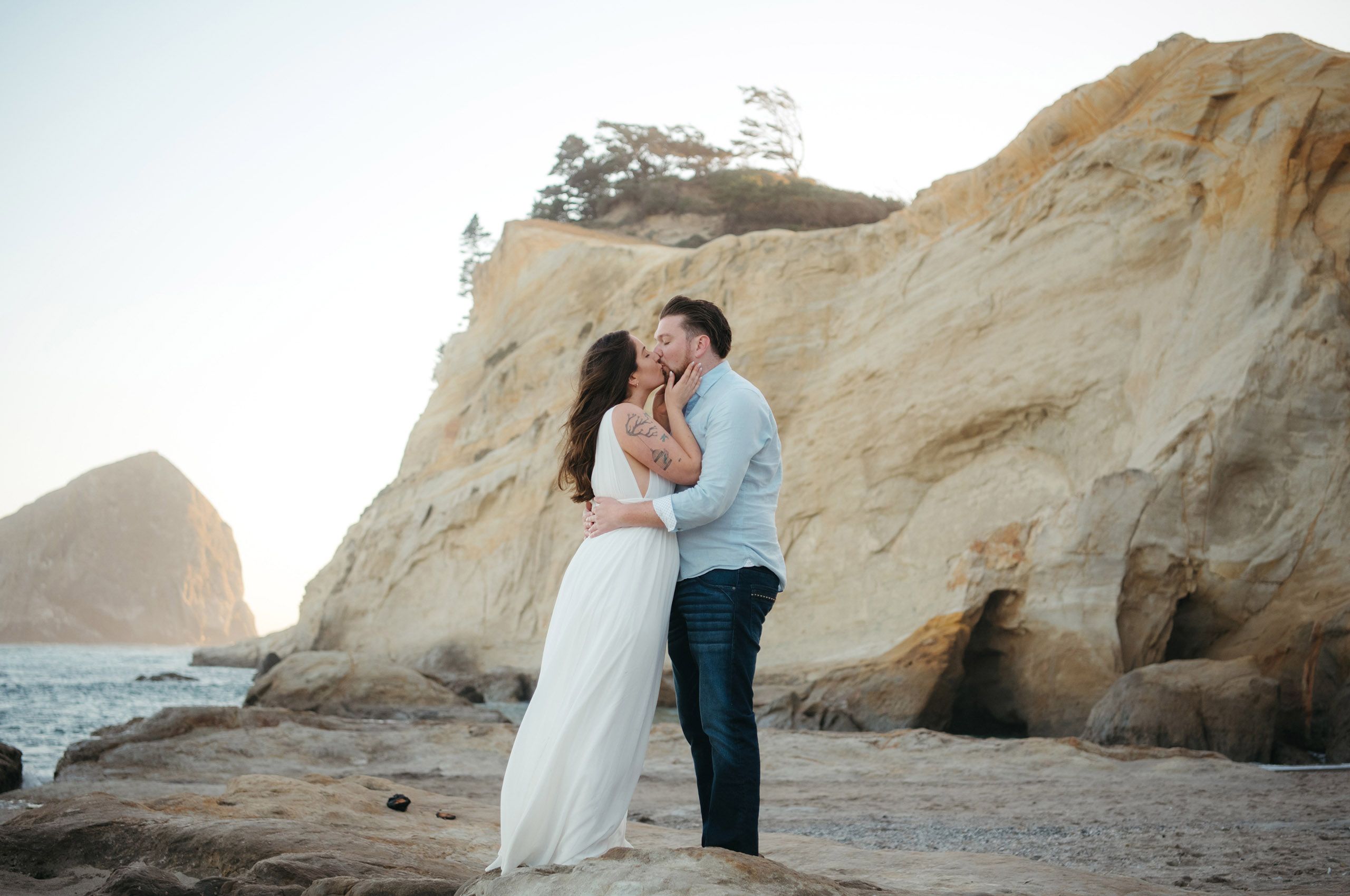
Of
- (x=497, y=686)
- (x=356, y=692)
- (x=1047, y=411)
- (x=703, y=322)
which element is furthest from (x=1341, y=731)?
(x=497, y=686)

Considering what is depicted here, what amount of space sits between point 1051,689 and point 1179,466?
3.18 m

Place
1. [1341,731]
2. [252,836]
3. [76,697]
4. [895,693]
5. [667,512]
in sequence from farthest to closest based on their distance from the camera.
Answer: [76,697] → [895,693] → [1341,731] → [252,836] → [667,512]

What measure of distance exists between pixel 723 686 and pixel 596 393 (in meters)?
1.27

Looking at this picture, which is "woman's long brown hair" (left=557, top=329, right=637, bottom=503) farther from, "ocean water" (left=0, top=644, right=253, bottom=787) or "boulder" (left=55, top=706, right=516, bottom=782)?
"ocean water" (left=0, top=644, right=253, bottom=787)

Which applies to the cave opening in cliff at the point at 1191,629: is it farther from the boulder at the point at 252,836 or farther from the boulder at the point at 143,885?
the boulder at the point at 143,885

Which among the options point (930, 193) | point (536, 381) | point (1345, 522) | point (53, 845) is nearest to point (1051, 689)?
point (1345, 522)

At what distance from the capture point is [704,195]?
3806cm

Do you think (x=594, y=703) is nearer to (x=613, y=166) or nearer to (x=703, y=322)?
(x=703, y=322)

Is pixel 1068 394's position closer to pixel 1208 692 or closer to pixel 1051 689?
pixel 1051 689

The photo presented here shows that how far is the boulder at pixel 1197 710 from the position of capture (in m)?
8.70

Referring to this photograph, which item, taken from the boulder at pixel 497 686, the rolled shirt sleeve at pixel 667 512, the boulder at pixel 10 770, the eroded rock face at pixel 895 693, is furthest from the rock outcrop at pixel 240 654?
the rolled shirt sleeve at pixel 667 512

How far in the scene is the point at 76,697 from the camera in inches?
805

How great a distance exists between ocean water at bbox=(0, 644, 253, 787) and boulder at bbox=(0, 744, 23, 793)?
0.12 m

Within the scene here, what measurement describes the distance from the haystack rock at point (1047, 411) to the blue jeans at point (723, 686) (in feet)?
27.5
